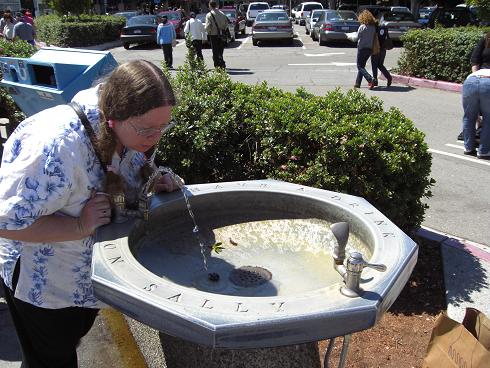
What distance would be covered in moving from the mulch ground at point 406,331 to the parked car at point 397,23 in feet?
59.0

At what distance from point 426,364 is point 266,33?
69.4 ft

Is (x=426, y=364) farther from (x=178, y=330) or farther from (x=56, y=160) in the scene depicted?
(x=56, y=160)

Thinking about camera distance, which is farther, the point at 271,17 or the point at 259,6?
the point at 259,6

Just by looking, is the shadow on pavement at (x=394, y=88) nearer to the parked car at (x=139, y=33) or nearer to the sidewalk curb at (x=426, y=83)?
the sidewalk curb at (x=426, y=83)

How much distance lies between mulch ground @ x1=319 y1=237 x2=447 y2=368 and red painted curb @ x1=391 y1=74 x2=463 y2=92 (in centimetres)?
837

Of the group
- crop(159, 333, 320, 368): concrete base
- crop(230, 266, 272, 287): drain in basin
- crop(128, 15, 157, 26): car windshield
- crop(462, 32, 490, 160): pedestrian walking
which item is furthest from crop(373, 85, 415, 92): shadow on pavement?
crop(128, 15, 157, 26): car windshield

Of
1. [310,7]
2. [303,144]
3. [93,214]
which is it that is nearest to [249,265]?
[93,214]

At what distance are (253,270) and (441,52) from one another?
11.1 meters

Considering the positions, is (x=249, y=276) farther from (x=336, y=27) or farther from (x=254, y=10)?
(x=254, y=10)

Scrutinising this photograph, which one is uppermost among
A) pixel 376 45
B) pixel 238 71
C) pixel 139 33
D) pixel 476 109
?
pixel 376 45

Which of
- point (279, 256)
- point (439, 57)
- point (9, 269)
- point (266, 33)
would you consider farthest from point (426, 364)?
point (266, 33)

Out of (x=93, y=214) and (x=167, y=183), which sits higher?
(x=93, y=214)

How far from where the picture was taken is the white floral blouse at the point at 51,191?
5.82ft

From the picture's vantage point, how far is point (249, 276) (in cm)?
246
